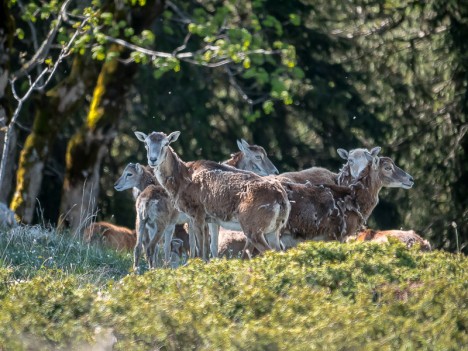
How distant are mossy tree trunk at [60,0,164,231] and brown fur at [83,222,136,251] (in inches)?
92.5

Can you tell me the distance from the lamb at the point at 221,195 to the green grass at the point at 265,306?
2.58m

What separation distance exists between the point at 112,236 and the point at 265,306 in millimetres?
10559

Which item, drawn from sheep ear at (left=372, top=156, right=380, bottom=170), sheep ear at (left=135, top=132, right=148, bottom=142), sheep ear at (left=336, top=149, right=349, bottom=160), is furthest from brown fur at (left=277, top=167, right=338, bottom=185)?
sheep ear at (left=135, top=132, right=148, bottom=142)

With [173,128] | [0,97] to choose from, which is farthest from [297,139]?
[0,97]

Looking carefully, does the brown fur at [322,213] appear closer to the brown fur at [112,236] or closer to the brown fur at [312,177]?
the brown fur at [312,177]

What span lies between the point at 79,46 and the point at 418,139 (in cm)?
1015

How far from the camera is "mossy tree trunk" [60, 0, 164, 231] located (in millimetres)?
23141

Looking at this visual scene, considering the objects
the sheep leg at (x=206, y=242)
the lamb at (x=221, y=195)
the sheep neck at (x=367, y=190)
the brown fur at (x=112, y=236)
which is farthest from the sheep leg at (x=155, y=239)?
the brown fur at (x=112, y=236)

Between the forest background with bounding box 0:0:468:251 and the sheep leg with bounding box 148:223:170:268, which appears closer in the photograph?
the sheep leg with bounding box 148:223:170:268

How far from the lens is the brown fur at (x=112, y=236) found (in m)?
20.0

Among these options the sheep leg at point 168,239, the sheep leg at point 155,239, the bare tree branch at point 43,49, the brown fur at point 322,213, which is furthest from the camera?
the bare tree branch at point 43,49

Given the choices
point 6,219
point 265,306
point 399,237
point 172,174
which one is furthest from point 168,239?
point 265,306

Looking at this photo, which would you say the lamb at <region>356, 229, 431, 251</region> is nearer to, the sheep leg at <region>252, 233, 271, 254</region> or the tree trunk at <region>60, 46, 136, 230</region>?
the sheep leg at <region>252, 233, 271, 254</region>

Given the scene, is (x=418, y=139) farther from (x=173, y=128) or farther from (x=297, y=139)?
(x=173, y=128)
